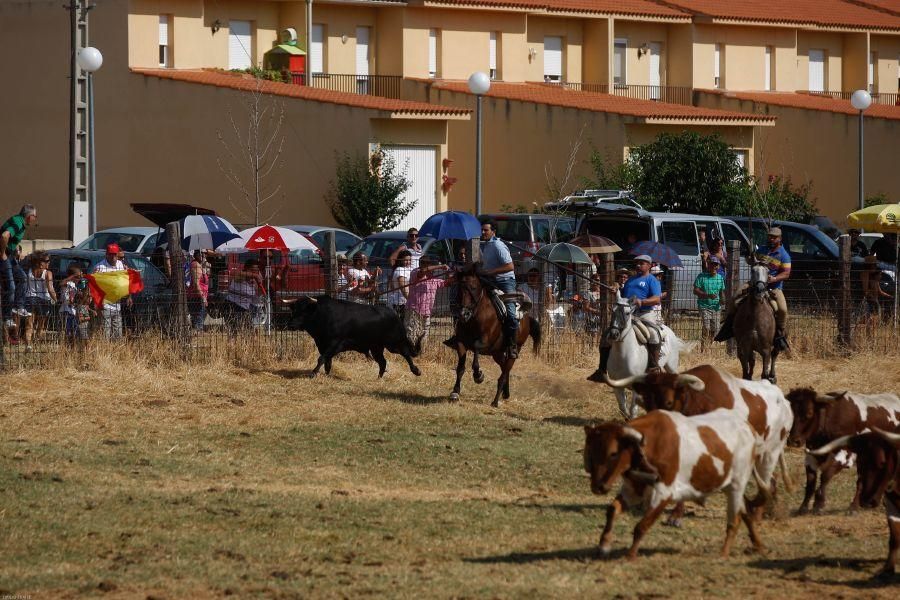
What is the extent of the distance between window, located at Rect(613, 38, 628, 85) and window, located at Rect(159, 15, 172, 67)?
15006 mm

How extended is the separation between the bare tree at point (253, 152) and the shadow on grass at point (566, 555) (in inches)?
1139

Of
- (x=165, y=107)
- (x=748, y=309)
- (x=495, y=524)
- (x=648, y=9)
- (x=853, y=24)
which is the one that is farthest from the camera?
(x=853, y=24)

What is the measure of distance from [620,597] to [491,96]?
34323mm

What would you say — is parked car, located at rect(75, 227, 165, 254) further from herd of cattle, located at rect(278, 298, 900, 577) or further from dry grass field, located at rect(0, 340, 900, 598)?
herd of cattle, located at rect(278, 298, 900, 577)

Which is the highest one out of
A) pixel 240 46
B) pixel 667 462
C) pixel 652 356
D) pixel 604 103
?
pixel 240 46

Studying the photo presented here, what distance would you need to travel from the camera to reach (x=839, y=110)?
154 feet

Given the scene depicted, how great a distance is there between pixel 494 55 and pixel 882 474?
3841 cm

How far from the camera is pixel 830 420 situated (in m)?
12.2

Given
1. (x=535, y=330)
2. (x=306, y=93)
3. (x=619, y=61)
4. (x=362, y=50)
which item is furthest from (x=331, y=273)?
(x=619, y=61)

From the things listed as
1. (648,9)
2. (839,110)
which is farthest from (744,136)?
(648,9)

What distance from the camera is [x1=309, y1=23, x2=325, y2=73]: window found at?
46.1m

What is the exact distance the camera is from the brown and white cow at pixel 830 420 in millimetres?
12156

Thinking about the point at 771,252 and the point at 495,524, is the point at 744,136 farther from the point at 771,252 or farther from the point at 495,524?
the point at 495,524

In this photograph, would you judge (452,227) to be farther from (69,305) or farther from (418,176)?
(418,176)
